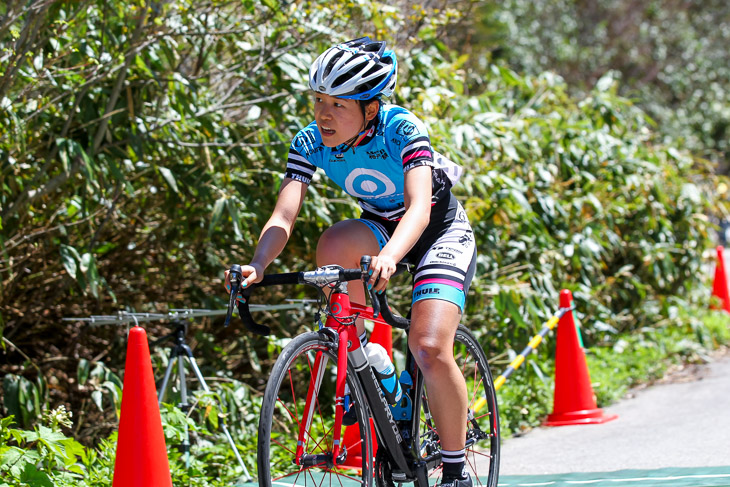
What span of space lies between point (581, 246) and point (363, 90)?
462 cm

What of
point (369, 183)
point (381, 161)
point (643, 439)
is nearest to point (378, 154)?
point (381, 161)

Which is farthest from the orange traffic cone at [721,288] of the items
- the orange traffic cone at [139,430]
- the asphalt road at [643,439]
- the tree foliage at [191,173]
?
the orange traffic cone at [139,430]

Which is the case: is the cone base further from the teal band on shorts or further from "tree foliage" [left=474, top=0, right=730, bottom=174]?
"tree foliage" [left=474, top=0, right=730, bottom=174]

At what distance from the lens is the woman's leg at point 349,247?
3799 mm

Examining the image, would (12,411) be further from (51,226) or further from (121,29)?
(121,29)

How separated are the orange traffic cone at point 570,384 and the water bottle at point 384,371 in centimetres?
291

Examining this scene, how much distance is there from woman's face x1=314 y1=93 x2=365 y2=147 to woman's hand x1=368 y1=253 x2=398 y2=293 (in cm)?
66

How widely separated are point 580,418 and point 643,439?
0.66 m

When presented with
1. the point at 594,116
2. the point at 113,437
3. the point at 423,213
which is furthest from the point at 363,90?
the point at 594,116

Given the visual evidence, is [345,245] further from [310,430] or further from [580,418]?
[580,418]

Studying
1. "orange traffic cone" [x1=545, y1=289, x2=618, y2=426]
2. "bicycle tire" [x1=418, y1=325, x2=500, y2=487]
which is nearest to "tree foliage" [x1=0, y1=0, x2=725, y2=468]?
Result: "orange traffic cone" [x1=545, y1=289, x2=618, y2=426]

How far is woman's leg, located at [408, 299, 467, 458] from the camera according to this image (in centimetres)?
355

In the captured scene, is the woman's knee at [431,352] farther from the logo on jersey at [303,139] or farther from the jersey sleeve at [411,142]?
the logo on jersey at [303,139]

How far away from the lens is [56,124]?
5656mm
